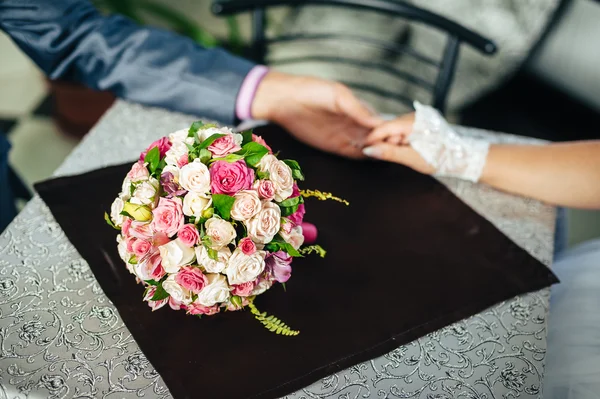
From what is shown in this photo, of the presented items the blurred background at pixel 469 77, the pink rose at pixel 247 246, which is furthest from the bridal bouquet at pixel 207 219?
the blurred background at pixel 469 77

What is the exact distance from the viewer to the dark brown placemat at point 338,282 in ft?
2.45

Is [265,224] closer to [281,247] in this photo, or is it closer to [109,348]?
[281,247]

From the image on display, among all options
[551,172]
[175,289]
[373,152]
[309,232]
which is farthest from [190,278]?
[551,172]

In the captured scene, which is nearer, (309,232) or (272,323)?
(272,323)

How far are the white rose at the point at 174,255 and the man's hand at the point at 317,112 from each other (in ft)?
1.66

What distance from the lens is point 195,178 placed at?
2.29 ft

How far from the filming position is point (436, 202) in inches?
41.2

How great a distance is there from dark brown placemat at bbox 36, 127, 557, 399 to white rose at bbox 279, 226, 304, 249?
4.0 inches

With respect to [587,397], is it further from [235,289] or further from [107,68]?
[107,68]

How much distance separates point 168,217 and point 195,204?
0.13 ft

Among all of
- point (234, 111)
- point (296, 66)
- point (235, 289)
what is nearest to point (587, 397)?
point (235, 289)

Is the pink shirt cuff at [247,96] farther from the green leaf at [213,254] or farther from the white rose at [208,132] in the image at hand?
the green leaf at [213,254]

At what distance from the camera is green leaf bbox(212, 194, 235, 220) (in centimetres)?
70

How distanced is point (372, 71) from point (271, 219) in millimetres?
1800
